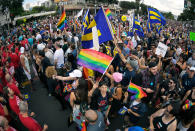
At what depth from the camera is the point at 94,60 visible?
332 centimetres

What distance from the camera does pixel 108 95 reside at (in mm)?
3379

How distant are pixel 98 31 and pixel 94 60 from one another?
1.13m

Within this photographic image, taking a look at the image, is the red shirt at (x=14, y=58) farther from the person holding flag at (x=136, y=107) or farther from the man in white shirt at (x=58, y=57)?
the person holding flag at (x=136, y=107)

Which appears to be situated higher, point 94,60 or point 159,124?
point 94,60

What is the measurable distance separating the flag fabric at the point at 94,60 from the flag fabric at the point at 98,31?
2.68 ft

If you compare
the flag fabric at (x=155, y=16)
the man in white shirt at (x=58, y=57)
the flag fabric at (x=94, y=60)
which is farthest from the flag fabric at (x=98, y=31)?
the flag fabric at (x=155, y=16)

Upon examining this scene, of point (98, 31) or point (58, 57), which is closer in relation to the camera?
point (98, 31)

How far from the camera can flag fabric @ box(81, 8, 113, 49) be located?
3.88 meters

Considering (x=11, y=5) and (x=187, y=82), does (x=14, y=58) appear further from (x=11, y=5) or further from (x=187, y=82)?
(x=11, y=5)

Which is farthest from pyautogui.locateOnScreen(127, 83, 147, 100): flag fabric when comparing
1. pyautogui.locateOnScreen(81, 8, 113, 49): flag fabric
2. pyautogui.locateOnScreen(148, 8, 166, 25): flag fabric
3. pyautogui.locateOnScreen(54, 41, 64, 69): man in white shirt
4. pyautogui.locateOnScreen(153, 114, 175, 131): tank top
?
pyautogui.locateOnScreen(148, 8, 166, 25): flag fabric

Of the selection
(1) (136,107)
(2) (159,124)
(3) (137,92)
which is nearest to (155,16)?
(3) (137,92)

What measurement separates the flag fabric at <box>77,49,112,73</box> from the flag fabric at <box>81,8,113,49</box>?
82 centimetres

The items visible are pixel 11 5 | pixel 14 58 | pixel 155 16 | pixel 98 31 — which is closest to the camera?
pixel 98 31

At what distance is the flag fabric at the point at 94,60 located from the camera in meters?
3.26
